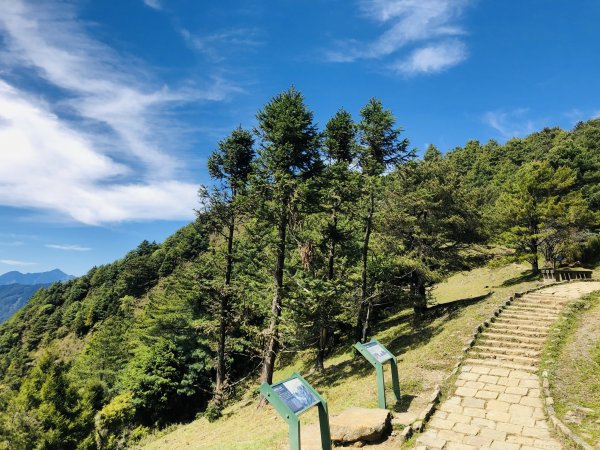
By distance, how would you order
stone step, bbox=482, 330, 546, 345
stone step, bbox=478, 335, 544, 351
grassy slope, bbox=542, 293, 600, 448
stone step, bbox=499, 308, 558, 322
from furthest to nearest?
stone step, bbox=499, 308, 558, 322
stone step, bbox=482, 330, 546, 345
stone step, bbox=478, 335, 544, 351
grassy slope, bbox=542, 293, 600, 448

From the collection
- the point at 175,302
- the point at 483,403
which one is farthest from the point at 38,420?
the point at 483,403

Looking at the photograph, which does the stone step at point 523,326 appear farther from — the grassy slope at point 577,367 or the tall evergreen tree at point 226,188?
the tall evergreen tree at point 226,188

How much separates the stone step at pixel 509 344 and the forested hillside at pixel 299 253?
5472mm

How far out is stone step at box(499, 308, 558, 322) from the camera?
17594 mm

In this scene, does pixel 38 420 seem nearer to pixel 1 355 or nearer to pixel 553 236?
pixel 553 236

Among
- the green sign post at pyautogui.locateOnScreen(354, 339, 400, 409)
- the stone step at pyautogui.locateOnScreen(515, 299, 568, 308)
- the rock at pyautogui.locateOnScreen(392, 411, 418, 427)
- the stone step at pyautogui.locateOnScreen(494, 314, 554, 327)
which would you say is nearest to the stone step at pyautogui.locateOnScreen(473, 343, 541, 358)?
the stone step at pyautogui.locateOnScreen(494, 314, 554, 327)

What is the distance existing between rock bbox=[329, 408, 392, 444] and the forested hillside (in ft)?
25.2

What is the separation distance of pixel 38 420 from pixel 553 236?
42296 millimetres

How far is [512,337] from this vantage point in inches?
627

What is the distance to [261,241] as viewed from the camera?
1906 centimetres

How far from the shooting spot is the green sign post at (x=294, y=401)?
708 cm

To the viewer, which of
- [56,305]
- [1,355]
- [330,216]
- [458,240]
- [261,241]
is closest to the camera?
[261,241]

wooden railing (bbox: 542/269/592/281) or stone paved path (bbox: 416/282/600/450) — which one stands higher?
wooden railing (bbox: 542/269/592/281)

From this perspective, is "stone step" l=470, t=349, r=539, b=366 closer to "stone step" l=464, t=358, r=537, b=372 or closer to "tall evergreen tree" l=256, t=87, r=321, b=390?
"stone step" l=464, t=358, r=537, b=372
